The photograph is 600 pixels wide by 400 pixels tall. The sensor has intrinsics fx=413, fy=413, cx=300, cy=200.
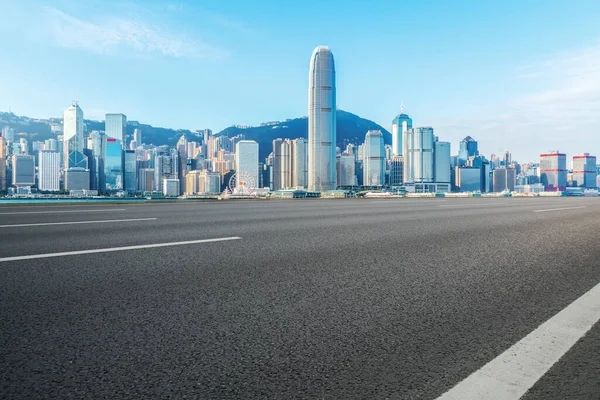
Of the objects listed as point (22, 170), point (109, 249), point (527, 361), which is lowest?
point (527, 361)

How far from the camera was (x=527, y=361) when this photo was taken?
2211 mm

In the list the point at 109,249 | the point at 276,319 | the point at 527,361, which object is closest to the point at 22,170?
the point at 109,249

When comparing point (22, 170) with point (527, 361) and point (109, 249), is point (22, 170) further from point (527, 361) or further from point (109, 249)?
point (527, 361)

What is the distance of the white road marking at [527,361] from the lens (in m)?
1.88

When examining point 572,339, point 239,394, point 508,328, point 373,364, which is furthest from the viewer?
point 508,328

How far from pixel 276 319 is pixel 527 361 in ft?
5.01

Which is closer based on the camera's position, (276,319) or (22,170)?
(276,319)

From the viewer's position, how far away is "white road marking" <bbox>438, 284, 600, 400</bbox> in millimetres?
1883

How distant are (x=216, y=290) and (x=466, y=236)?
5.50 meters

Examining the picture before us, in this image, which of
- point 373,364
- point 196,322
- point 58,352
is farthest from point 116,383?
point 373,364

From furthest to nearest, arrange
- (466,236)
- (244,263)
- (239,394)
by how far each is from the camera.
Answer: (466,236)
(244,263)
(239,394)

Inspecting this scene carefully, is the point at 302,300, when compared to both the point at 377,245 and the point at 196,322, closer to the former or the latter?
the point at 196,322

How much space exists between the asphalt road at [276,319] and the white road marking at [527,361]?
0.18 ft

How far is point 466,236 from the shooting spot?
7590mm
